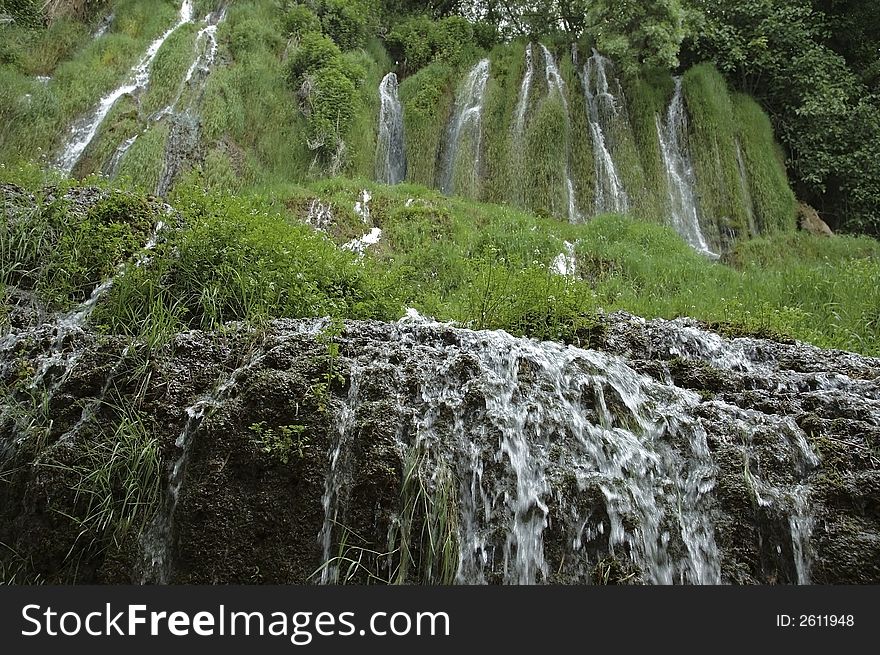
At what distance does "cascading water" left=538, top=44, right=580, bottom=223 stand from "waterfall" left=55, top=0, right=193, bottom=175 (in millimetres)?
8298

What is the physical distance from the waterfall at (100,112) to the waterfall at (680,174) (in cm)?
1073

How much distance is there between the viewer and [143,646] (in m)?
2.23

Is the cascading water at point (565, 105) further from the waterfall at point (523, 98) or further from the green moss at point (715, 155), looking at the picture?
the green moss at point (715, 155)

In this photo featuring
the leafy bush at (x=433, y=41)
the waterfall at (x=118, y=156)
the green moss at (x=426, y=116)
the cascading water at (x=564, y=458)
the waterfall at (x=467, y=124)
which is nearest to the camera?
the cascading water at (x=564, y=458)

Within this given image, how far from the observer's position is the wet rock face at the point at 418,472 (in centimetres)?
281

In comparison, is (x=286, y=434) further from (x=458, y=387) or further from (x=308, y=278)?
(x=308, y=278)

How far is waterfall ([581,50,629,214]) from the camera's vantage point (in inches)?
480

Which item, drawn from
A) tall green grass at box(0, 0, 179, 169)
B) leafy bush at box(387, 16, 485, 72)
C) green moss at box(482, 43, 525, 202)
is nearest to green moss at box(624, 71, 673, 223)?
green moss at box(482, 43, 525, 202)

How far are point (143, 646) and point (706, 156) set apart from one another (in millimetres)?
13381

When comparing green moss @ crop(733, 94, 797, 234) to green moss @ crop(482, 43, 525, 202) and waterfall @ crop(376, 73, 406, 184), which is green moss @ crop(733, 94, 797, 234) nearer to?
green moss @ crop(482, 43, 525, 202)

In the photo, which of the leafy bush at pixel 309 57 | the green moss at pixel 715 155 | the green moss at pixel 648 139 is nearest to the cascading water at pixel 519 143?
the green moss at pixel 648 139

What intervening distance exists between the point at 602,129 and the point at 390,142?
14.9 ft

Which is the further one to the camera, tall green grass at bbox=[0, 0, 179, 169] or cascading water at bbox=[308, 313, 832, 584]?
tall green grass at bbox=[0, 0, 179, 169]

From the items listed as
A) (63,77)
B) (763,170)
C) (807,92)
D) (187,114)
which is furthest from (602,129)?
(63,77)
